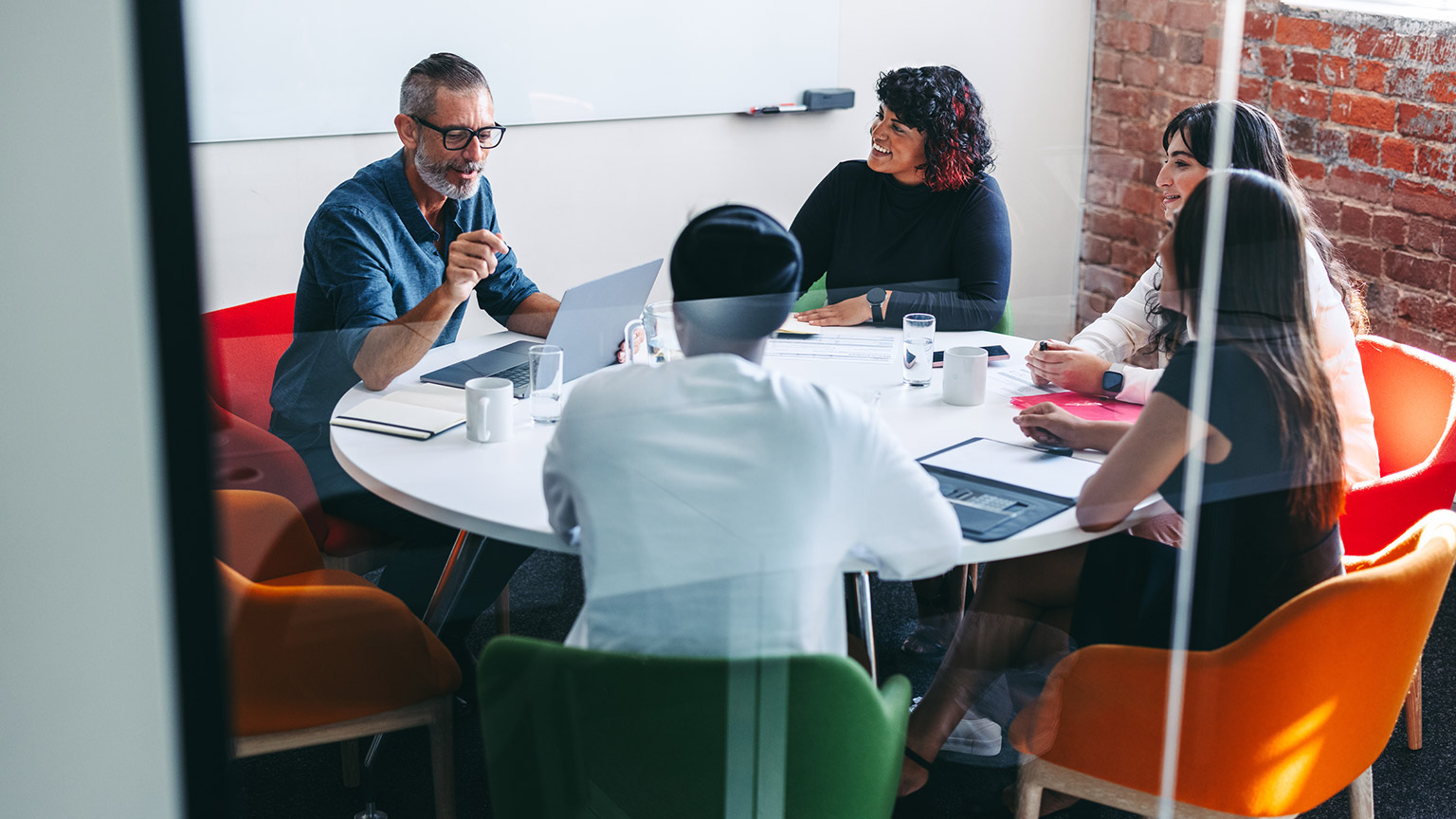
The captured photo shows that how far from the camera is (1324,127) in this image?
1.82 m

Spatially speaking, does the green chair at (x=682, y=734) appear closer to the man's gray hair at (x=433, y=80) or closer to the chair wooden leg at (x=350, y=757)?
the chair wooden leg at (x=350, y=757)

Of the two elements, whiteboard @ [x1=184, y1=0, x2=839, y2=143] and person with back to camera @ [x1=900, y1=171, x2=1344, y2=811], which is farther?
person with back to camera @ [x1=900, y1=171, x2=1344, y2=811]

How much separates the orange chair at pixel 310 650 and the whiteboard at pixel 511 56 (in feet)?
1.67

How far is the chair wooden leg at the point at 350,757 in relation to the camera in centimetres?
159

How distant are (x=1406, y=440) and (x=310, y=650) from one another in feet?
6.67

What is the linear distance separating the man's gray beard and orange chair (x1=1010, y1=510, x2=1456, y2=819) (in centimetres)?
123

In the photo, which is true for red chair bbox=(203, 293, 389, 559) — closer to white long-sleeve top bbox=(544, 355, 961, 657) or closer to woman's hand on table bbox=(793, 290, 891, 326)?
white long-sleeve top bbox=(544, 355, 961, 657)

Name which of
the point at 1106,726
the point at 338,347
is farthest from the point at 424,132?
the point at 1106,726

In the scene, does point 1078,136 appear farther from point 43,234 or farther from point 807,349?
point 43,234

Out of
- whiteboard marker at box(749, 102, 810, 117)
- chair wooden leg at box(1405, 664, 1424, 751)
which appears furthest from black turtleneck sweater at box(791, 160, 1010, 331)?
chair wooden leg at box(1405, 664, 1424, 751)

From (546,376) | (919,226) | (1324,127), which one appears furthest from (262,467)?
(1324,127)

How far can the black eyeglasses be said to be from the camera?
1368 millimetres

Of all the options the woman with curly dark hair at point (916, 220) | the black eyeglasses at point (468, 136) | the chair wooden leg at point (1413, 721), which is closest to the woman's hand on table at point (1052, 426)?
the woman with curly dark hair at point (916, 220)

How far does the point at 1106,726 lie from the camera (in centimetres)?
181
